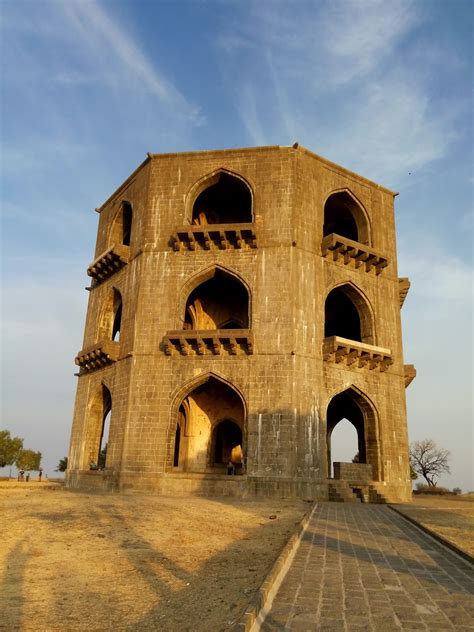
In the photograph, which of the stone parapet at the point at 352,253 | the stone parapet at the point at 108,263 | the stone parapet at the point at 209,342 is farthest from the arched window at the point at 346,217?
the stone parapet at the point at 108,263

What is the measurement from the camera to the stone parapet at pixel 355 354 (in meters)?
21.6

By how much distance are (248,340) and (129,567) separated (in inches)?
567

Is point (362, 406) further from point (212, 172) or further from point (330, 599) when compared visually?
point (330, 599)

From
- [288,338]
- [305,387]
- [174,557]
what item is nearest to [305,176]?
[288,338]

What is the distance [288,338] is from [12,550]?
1459cm

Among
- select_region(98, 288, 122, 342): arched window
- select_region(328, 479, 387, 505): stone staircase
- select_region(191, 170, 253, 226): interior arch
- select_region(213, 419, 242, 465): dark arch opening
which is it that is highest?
select_region(191, 170, 253, 226): interior arch

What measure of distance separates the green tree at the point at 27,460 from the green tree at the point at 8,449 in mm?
604

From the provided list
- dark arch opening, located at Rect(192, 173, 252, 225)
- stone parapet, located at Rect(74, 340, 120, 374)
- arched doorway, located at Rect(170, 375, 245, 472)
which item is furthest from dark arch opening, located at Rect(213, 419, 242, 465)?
dark arch opening, located at Rect(192, 173, 252, 225)

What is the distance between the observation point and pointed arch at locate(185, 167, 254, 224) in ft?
79.3

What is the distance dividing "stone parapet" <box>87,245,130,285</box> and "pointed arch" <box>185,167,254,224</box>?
3.55 m

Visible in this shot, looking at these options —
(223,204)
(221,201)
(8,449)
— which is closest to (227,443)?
(223,204)

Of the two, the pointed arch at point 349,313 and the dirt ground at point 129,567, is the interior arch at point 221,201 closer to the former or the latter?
the pointed arch at point 349,313

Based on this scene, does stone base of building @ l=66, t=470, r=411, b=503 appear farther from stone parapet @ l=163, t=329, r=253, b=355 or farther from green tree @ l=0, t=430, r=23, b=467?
green tree @ l=0, t=430, r=23, b=467

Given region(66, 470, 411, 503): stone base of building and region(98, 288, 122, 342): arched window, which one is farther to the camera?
region(98, 288, 122, 342): arched window
